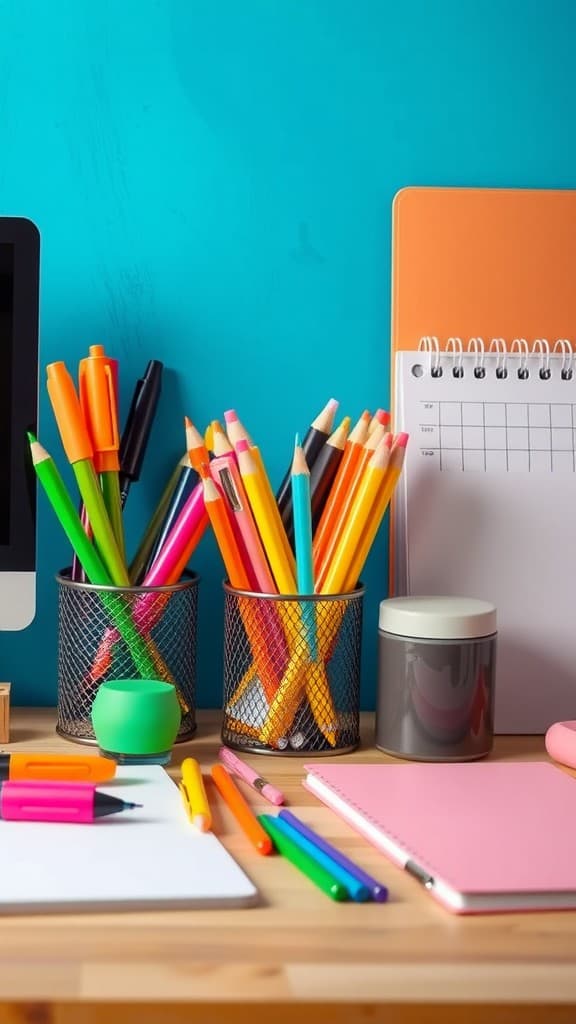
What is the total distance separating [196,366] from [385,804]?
0.46 metres

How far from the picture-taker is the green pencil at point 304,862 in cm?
59

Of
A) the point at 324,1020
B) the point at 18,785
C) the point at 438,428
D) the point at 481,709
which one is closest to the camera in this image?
Result: the point at 324,1020

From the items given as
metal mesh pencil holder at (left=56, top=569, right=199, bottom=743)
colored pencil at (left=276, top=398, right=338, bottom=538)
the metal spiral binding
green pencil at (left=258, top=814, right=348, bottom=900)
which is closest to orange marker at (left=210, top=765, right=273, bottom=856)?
green pencil at (left=258, top=814, right=348, bottom=900)

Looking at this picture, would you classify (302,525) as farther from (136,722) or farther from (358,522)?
(136,722)

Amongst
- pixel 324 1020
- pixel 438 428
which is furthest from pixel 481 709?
pixel 324 1020

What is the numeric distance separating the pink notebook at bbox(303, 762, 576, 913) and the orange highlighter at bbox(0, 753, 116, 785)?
0.47 feet

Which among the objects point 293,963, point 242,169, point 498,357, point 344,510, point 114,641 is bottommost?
point 293,963

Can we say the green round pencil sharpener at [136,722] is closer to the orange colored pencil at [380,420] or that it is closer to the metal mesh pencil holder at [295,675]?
the metal mesh pencil holder at [295,675]

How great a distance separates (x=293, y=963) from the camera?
518 mm

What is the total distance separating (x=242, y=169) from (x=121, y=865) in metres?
0.64

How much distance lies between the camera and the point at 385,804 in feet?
2.35

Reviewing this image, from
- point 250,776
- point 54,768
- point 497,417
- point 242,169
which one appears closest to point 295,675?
point 250,776

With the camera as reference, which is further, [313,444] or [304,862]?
[313,444]

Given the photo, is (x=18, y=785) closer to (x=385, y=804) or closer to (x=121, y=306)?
(x=385, y=804)
